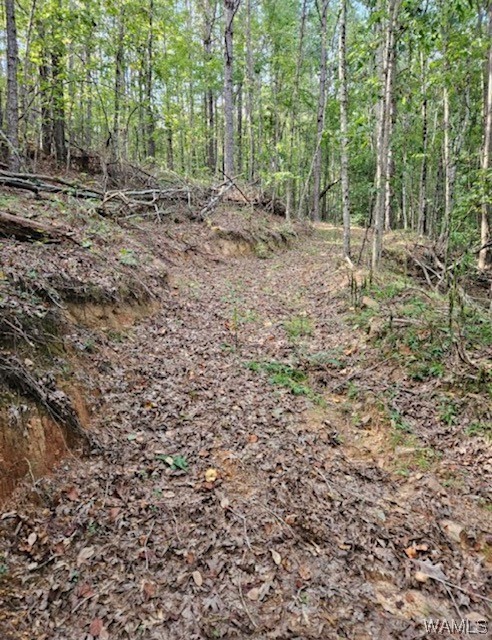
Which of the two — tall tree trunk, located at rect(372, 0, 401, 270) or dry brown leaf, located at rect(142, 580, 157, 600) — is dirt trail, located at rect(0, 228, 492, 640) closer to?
dry brown leaf, located at rect(142, 580, 157, 600)

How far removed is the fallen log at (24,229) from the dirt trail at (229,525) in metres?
1.95

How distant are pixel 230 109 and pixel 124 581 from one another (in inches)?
575

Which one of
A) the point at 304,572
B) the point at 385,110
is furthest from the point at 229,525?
the point at 385,110

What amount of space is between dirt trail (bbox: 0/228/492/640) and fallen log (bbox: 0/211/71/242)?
195 centimetres

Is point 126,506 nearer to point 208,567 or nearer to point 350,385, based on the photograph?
point 208,567

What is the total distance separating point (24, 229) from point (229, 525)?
4.96 meters

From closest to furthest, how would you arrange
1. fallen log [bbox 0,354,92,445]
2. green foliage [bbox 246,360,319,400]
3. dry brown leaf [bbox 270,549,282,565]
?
dry brown leaf [bbox 270,549,282,565] < fallen log [bbox 0,354,92,445] < green foliage [bbox 246,360,319,400]

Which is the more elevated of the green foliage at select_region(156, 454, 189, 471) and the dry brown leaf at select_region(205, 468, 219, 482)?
the green foliage at select_region(156, 454, 189, 471)

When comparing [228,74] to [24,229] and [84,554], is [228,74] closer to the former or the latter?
[24,229]

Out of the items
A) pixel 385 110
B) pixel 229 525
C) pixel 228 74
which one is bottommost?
pixel 229 525

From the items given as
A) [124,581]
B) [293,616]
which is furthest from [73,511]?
[293,616]

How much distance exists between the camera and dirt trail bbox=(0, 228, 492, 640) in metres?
2.52

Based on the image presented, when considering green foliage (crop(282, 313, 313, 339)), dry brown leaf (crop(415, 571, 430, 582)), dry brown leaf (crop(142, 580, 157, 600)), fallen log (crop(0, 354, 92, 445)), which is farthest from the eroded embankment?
dry brown leaf (crop(415, 571, 430, 582))

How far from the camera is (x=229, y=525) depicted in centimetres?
320
